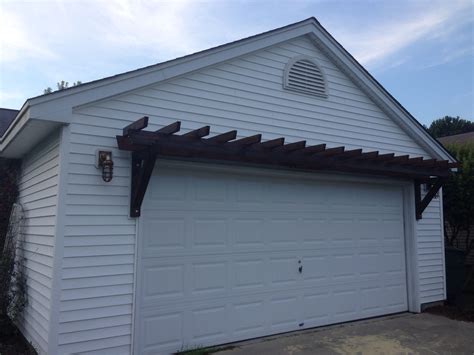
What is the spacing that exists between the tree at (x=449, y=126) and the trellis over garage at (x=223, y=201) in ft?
79.9

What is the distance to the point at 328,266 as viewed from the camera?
652 cm

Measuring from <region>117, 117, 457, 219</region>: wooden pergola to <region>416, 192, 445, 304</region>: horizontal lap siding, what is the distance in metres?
1.09

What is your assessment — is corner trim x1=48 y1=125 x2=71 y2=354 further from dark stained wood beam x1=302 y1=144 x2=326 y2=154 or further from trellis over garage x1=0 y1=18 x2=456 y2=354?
dark stained wood beam x1=302 y1=144 x2=326 y2=154

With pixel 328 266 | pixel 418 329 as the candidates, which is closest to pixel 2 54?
pixel 328 266

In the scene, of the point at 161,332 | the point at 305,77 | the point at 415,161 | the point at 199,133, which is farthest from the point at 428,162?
the point at 161,332

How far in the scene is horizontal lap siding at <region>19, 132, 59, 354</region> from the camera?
14.9 feet

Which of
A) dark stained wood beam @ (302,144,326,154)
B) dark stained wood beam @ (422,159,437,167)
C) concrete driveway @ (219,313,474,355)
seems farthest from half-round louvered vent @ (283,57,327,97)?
concrete driveway @ (219,313,474,355)

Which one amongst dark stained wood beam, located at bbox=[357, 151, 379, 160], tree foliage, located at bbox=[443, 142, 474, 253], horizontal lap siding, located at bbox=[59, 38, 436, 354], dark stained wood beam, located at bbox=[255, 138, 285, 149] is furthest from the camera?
tree foliage, located at bbox=[443, 142, 474, 253]

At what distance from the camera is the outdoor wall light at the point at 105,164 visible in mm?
4531

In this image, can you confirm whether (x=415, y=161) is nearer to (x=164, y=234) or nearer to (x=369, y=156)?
(x=369, y=156)

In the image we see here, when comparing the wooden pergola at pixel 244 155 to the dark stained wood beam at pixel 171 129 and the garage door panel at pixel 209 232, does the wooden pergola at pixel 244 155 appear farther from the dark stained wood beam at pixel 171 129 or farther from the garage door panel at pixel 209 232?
the garage door panel at pixel 209 232

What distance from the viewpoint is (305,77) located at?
666cm

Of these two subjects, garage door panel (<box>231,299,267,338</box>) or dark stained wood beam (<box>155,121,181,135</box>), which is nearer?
dark stained wood beam (<box>155,121,181,135</box>)

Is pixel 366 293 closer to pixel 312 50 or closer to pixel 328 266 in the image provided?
pixel 328 266
